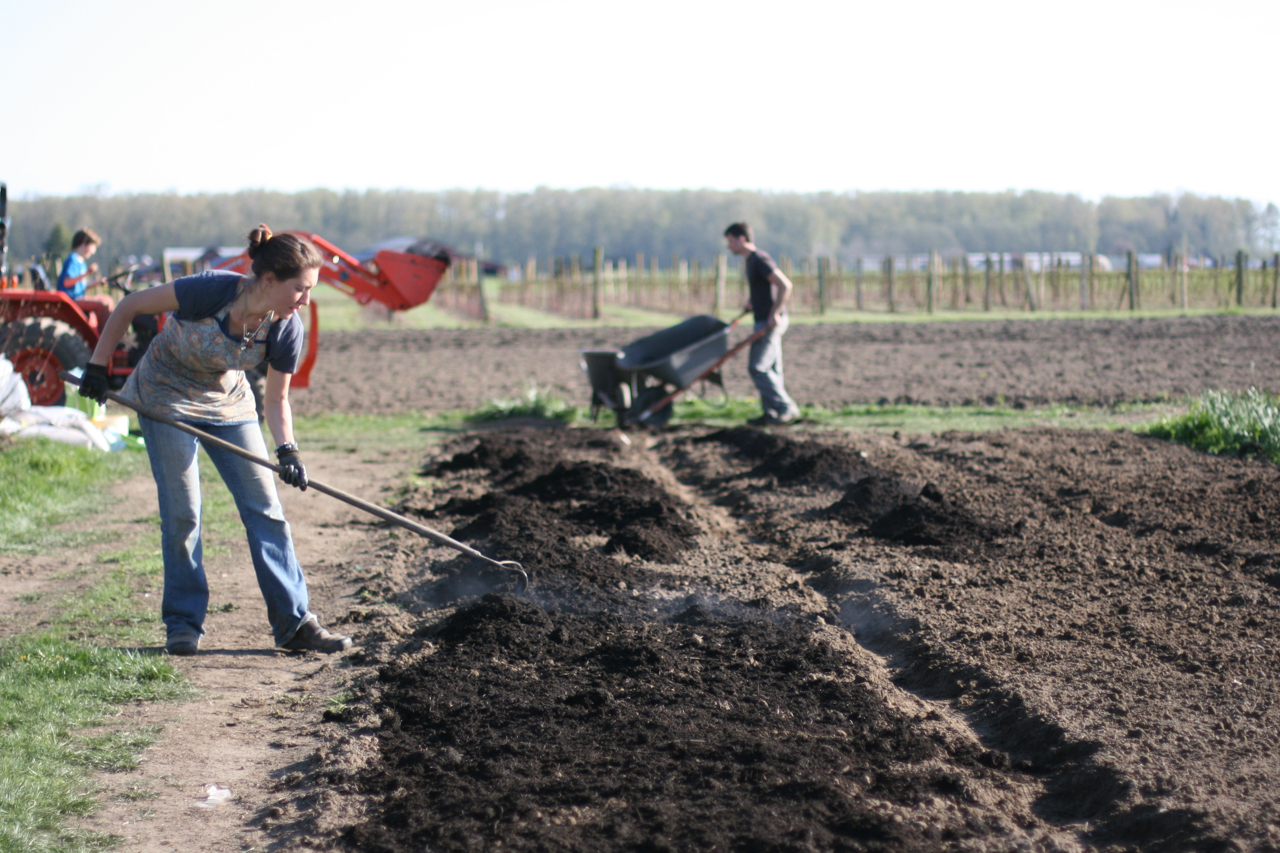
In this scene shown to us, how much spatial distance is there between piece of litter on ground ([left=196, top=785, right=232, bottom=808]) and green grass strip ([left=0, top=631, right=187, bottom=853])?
0.99 feet

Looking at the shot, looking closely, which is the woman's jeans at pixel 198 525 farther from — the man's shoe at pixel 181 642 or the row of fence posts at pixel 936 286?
the row of fence posts at pixel 936 286

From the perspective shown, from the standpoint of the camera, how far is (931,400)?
12.5m

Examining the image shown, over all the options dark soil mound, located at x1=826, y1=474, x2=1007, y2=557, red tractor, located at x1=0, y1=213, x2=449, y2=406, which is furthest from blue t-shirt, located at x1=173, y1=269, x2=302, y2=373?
red tractor, located at x1=0, y1=213, x2=449, y2=406

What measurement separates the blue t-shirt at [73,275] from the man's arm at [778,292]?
7148 mm

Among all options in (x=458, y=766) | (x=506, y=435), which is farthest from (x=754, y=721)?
(x=506, y=435)

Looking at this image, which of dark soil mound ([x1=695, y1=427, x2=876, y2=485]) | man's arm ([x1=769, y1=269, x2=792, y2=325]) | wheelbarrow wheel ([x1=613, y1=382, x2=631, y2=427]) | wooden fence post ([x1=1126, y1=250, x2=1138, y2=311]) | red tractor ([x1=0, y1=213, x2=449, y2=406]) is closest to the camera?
dark soil mound ([x1=695, y1=427, x2=876, y2=485])

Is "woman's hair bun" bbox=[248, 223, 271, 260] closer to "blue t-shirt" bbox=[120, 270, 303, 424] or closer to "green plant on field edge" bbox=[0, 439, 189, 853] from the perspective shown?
"blue t-shirt" bbox=[120, 270, 303, 424]

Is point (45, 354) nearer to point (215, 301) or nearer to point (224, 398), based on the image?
point (224, 398)

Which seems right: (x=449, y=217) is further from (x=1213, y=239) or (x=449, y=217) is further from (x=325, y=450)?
(x=325, y=450)

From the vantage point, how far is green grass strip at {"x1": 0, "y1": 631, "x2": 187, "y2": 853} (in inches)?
115

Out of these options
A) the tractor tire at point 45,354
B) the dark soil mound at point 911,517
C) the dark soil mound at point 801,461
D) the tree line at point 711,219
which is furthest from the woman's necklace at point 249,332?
the tree line at point 711,219

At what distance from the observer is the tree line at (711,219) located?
117m

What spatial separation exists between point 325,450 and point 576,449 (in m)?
2.46

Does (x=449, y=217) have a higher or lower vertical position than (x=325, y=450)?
higher
